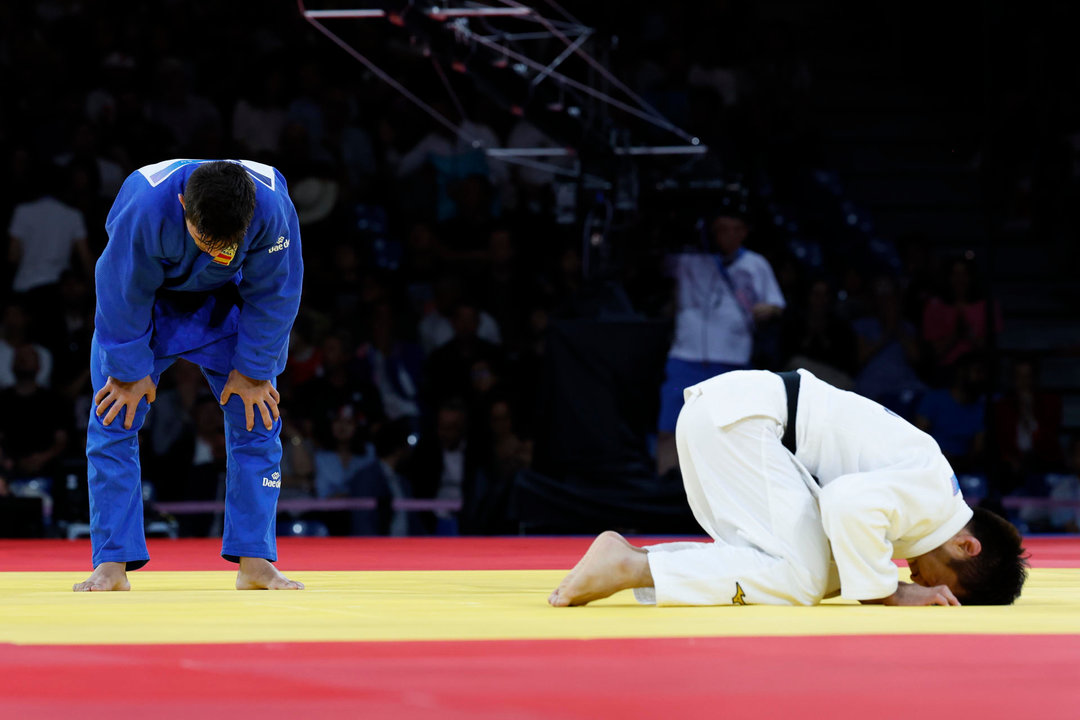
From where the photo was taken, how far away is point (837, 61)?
10.9 meters

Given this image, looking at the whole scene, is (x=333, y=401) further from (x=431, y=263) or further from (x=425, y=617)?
(x=425, y=617)

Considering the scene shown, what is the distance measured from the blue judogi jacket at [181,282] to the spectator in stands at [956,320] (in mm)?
5505

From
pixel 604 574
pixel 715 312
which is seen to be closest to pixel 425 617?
pixel 604 574

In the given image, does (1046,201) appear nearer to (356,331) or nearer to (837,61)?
(837,61)

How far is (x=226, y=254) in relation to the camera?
115 inches

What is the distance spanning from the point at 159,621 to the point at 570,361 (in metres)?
4.21

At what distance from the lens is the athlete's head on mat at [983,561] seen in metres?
2.69

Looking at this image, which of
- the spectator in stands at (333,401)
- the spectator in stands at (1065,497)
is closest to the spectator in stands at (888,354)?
the spectator in stands at (1065,497)

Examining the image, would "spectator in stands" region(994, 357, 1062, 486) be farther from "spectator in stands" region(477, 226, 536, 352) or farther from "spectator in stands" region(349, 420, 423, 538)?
"spectator in stands" region(349, 420, 423, 538)

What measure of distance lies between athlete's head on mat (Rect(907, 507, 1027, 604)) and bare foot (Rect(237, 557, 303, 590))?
1398 millimetres

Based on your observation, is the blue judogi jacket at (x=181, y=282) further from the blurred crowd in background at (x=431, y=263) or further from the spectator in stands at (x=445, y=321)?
the spectator in stands at (x=445, y=321)

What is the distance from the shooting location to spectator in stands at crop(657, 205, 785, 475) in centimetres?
666

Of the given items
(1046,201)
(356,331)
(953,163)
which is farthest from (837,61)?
(356,331)

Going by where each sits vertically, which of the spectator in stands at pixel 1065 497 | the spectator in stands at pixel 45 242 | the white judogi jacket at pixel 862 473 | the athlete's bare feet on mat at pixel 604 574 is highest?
the spectator in stands at pixel 45 242
